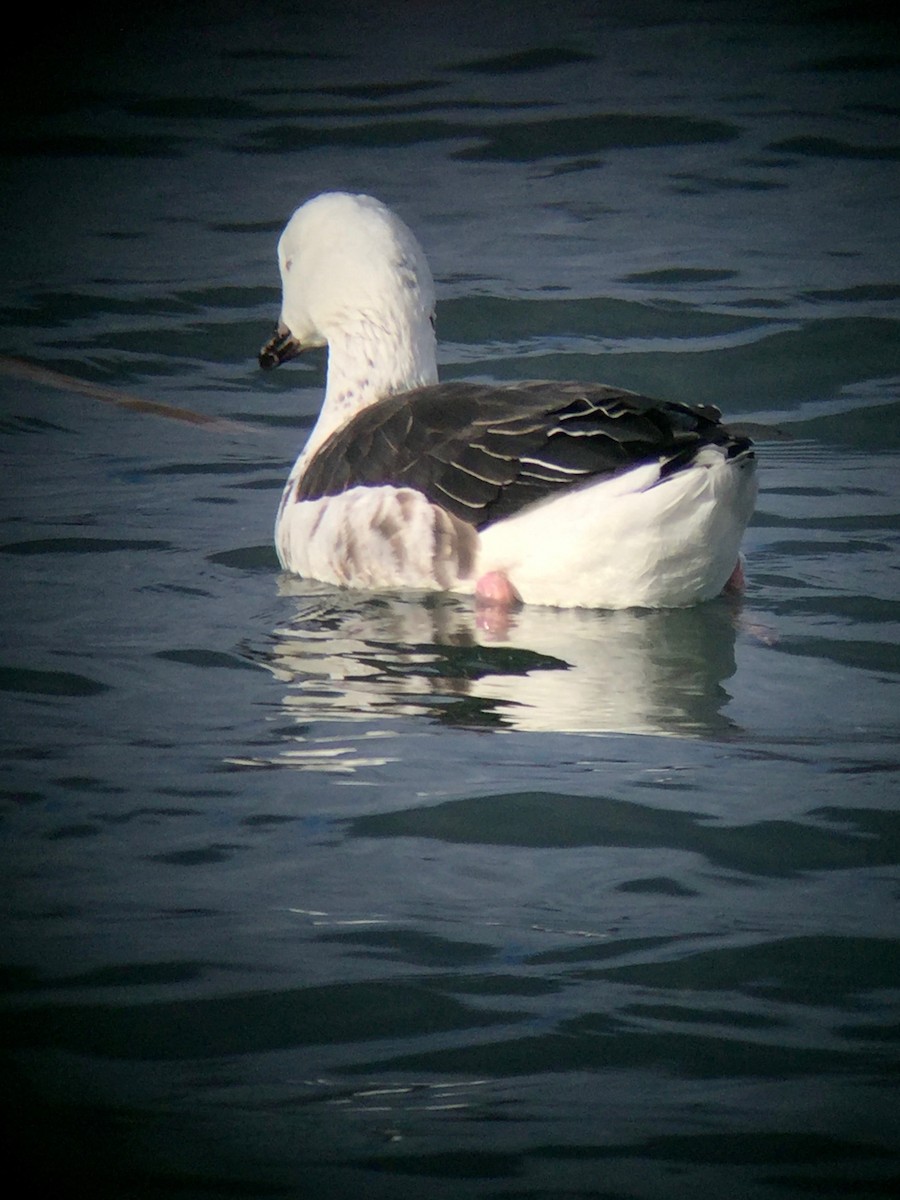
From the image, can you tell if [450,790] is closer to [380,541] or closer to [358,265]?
[380,541]

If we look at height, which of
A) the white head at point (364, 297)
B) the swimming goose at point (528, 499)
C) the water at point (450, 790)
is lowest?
the water at point (450, 790)

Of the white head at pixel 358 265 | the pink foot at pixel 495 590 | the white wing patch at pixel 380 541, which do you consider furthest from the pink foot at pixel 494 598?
the white head at pixel 358 265

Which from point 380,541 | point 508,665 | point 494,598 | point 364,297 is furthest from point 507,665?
point 364,297

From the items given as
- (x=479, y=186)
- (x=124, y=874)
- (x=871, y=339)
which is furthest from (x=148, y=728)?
(x=479, y=186)

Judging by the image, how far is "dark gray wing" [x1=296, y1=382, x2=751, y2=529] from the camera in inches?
264

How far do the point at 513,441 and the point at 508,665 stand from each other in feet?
3.04

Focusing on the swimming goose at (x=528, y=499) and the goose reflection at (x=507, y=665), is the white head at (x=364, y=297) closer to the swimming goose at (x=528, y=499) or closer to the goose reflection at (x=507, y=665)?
the swimming goose at (x=528, y=499)

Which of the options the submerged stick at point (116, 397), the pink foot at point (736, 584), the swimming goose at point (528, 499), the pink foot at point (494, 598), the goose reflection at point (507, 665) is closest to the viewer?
the goose reflection at point (507, 665)

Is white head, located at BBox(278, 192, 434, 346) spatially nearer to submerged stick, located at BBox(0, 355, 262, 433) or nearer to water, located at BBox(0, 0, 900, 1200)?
water, located at BBox(0, 0, 900, 1200)

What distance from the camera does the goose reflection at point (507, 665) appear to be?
5.95m

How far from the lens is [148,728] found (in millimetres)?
5891

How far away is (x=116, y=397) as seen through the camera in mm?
11273

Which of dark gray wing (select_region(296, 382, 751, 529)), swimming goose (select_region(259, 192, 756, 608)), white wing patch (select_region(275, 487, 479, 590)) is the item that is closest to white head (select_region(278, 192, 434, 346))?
swimming goose (select_region(259, 192, 756, 608))

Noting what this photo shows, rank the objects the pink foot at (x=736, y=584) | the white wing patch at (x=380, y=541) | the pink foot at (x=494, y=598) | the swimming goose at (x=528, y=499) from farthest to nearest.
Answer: the pink foot at (x=736, y=584)
the white wing patch at (x=380, y=541)
the pink foot at (x=494, y=598)
the swimming goose at (x=528, y=499)
